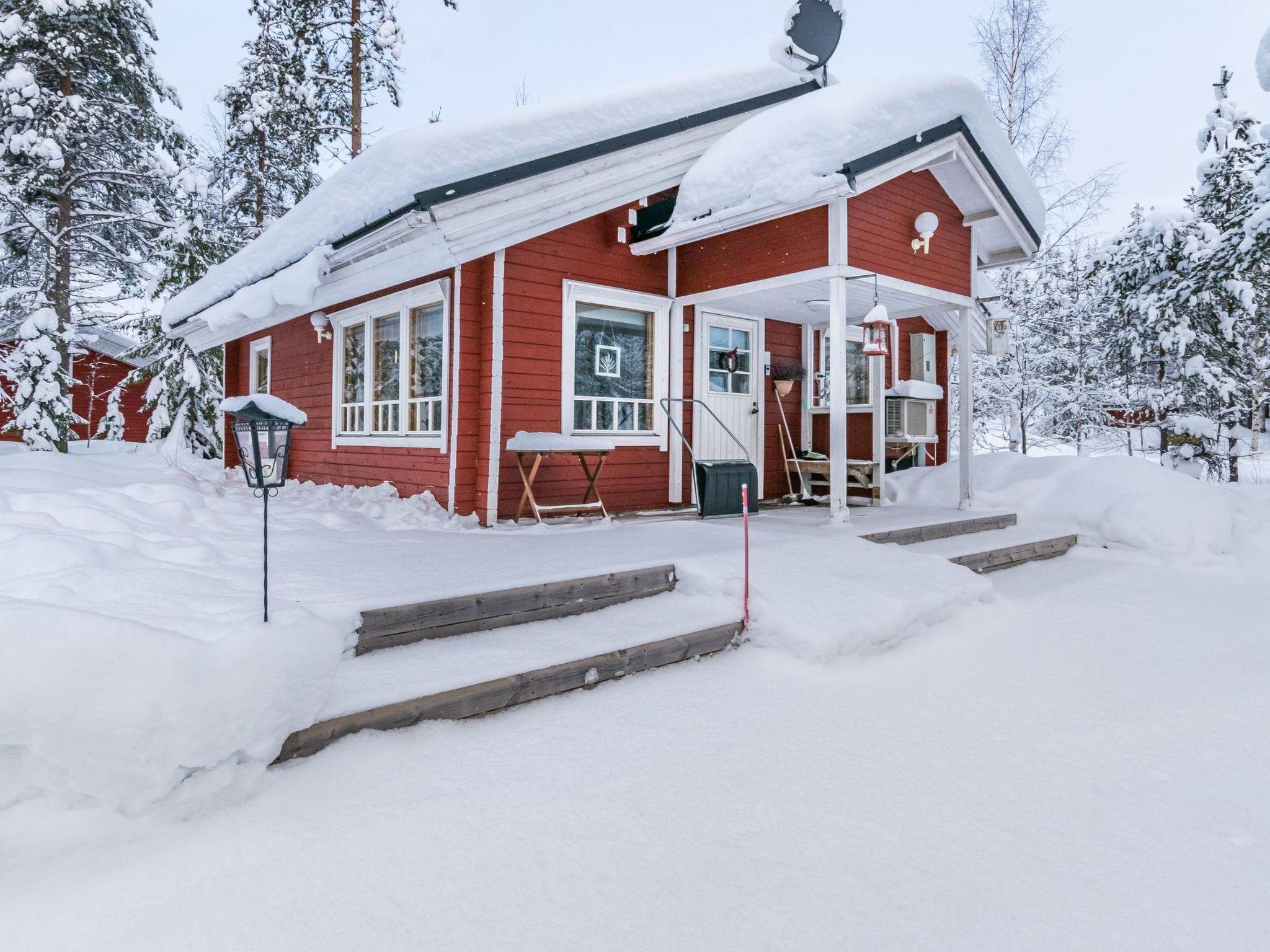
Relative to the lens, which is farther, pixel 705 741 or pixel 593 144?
pixel 593 144

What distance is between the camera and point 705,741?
2701 millimetres

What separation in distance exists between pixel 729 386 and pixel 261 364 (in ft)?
23.4

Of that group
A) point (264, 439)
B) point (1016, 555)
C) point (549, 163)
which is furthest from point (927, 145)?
point (264, 439)

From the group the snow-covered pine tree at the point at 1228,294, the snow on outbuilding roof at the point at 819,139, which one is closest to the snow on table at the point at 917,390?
the snow on outbuilding roof at the point at 819,139

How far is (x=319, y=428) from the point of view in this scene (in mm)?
8906

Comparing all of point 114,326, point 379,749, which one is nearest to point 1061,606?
point 379,749

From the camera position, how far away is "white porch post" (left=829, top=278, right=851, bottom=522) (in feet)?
19.0

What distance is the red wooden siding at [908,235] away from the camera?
605 cm

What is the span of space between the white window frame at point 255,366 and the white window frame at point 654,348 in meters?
5.64

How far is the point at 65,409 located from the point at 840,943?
13.5 meters

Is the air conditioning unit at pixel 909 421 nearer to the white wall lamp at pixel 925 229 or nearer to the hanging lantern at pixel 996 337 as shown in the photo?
the hanging lantern at pixel 996 337

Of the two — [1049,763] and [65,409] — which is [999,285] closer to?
[1049,763]

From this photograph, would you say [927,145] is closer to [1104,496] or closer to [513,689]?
[1104,496]

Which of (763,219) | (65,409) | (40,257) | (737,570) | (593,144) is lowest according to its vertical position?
(737,570)
